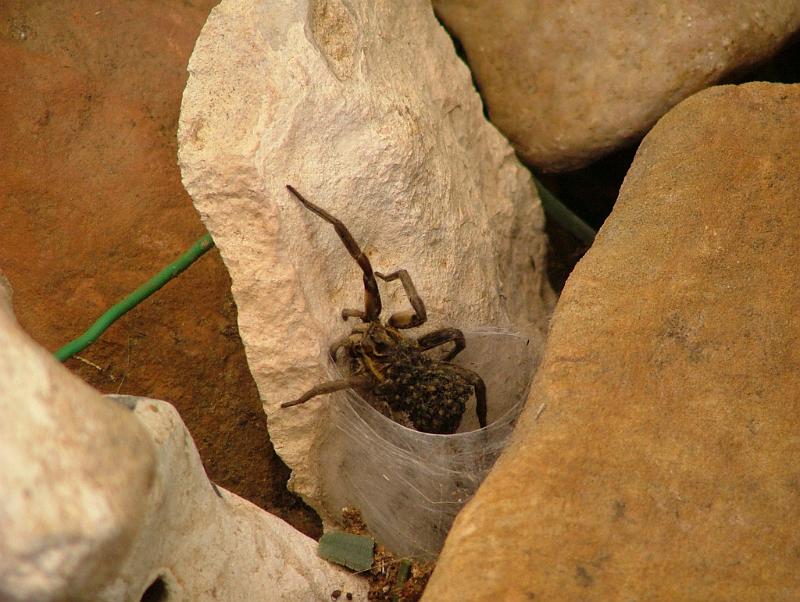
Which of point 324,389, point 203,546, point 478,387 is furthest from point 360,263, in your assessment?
point 203,546

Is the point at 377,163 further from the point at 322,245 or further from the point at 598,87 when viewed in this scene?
the point at 598,87

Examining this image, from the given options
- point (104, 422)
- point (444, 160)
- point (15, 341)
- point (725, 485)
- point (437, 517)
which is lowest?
point (437, 517)

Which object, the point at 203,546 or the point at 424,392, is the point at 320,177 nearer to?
the point at 424,392

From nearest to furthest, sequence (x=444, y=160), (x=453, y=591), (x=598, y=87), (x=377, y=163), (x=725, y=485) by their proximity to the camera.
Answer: (x=453, y=591) → (x=725, y=485) → (x=377, y=163) → (x=444, y=160) → (x=598, y=87)

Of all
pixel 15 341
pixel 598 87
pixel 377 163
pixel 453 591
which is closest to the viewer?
pixel 15 341

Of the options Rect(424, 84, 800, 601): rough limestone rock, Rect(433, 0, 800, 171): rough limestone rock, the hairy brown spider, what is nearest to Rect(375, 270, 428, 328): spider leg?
the hairy brown spider

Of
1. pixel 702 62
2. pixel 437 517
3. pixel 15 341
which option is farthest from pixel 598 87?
pixel 15 341

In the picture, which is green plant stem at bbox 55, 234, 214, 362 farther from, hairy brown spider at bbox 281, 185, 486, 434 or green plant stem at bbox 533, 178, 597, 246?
green plant stem at bbox 533, 178, 597, 246
